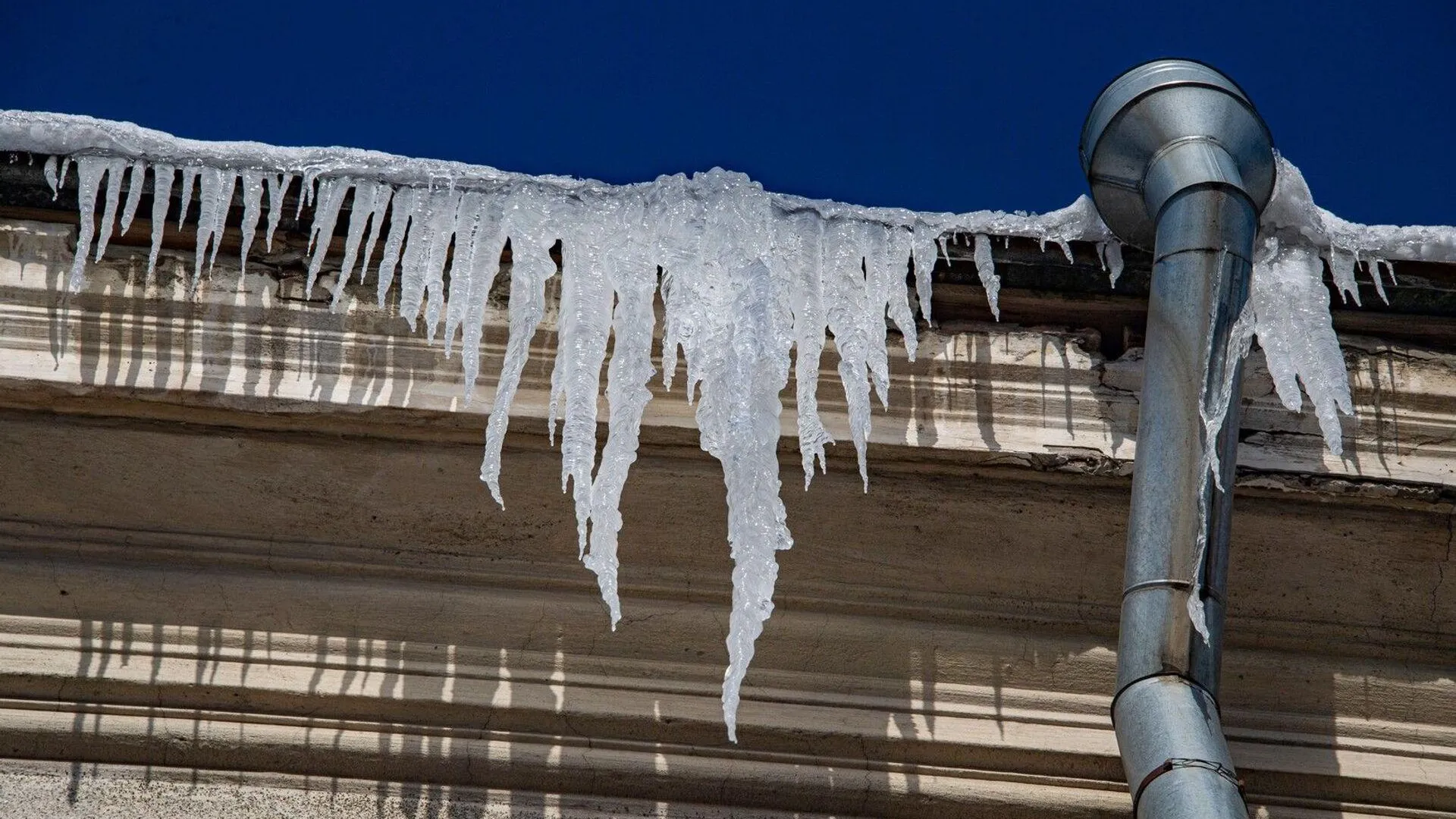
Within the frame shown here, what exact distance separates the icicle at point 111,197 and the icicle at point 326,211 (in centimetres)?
35

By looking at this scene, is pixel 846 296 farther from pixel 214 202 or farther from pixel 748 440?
pixel 214 202

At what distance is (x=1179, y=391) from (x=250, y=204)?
1.69m

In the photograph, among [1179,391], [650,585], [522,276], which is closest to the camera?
[1179,391]

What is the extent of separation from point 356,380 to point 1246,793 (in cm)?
181

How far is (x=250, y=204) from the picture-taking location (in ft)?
9.04

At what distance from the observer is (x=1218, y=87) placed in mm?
2549

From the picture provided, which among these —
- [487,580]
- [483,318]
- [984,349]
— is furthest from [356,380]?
[984,349]

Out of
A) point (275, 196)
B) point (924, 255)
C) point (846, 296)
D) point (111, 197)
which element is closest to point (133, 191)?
point (111, 197)

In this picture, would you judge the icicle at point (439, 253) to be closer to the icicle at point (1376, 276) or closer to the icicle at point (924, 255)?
the icicle at point (924, 255)

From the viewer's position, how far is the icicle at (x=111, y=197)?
2736mm

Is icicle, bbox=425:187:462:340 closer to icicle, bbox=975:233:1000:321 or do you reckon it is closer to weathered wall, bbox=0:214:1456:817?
weathered wall, bbox=0:214:1456:817

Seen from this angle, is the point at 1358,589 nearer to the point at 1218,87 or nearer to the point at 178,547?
the point at 1218,87

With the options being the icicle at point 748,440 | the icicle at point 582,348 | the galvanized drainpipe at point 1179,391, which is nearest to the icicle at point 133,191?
the icicle at point 582,348

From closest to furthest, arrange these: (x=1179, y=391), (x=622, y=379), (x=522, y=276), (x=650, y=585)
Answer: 1. (x=1179, y=391)
2. (x=622, y=379)
3. (x=522, y=276)
4. (x=650, y=585)
